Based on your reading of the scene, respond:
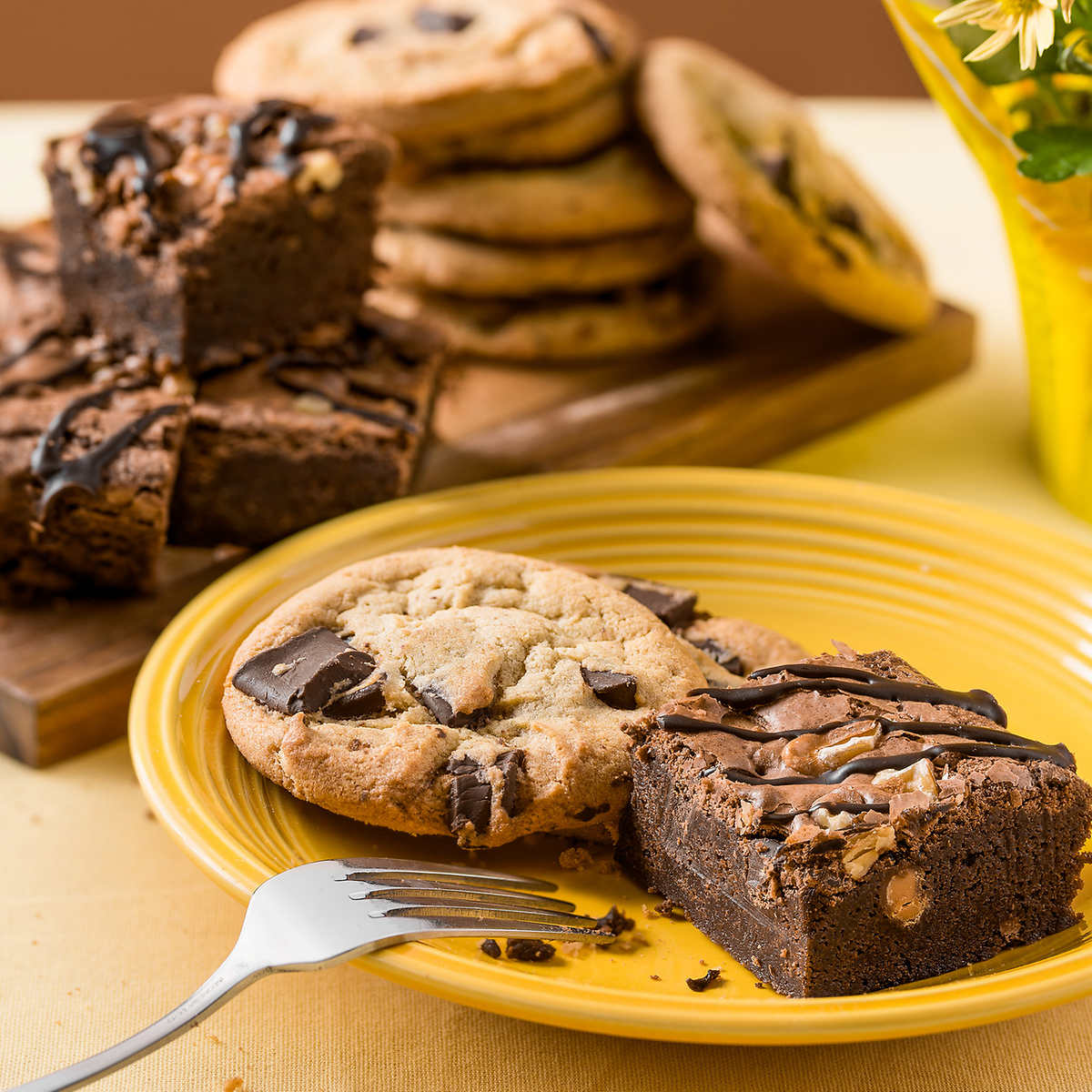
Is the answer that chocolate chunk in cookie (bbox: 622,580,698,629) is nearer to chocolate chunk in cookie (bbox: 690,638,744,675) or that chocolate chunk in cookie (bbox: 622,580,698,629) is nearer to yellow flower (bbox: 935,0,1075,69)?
chocolate chunk in cookie (bbox: 690,638,744,675)

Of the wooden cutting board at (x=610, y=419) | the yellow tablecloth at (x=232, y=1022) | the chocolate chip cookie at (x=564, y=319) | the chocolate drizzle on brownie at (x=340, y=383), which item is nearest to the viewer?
the yellow tablecloth at (x=232, y=1022)

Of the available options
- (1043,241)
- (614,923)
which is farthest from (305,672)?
(1043,241)

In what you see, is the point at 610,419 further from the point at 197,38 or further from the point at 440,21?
the point at 197,38

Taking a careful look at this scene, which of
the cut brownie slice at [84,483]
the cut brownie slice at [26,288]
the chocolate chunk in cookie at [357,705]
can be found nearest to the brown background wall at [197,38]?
the cut brownie slice at [26,288]

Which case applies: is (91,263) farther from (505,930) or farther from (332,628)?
(505,930)

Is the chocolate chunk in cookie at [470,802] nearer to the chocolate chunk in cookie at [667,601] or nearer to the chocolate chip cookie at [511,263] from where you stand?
the chocolate chunk in cookie at [667,601]

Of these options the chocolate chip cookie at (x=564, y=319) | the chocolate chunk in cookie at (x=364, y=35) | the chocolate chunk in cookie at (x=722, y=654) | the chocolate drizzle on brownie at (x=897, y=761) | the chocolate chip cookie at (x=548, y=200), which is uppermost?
the chocolate chunk in cookie at (x=364, y=35)

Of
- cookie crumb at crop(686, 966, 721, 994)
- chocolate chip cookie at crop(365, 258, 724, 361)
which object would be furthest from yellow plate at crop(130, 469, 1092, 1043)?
chocolate chip cookie at crop(365, 258, 724, 361)
